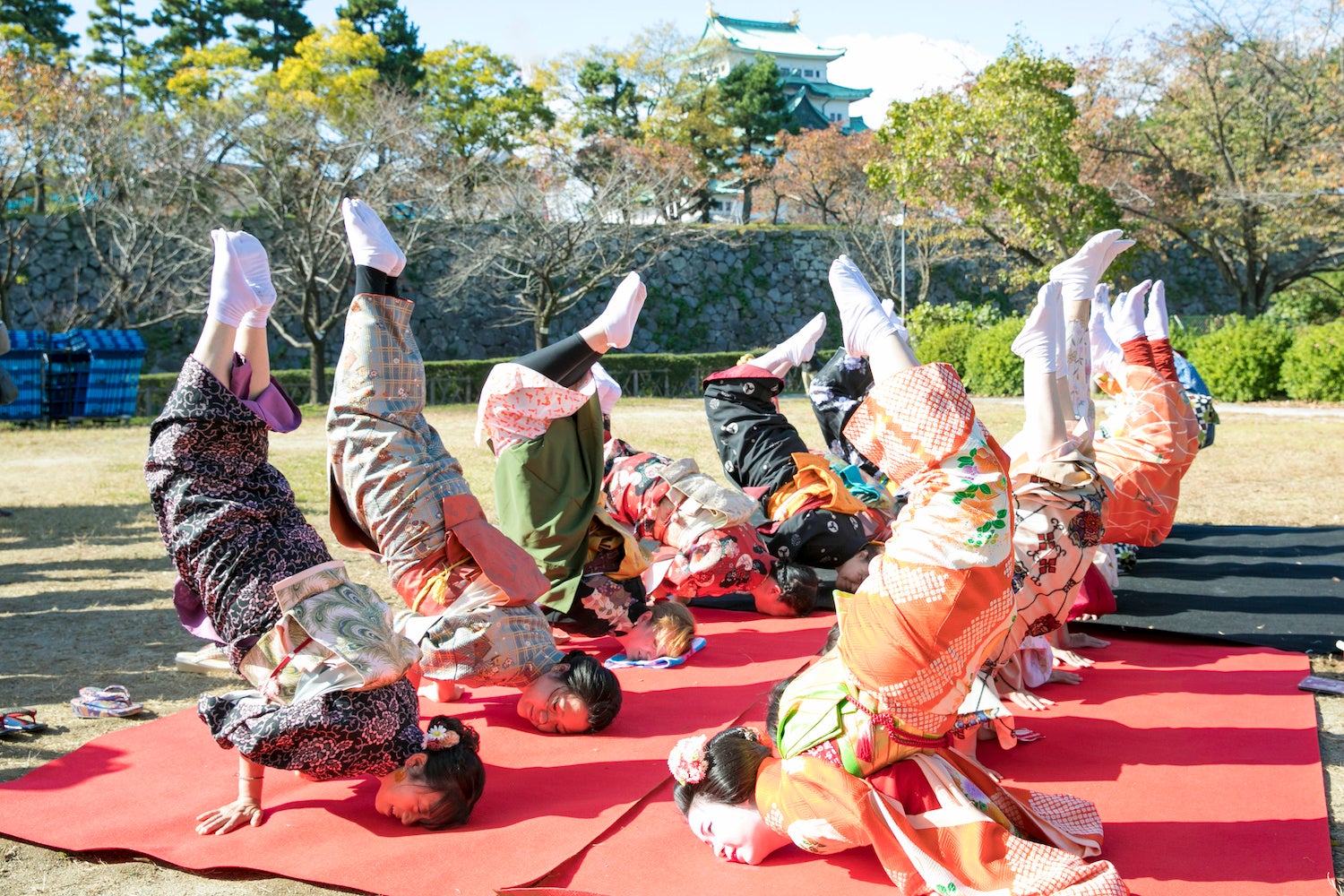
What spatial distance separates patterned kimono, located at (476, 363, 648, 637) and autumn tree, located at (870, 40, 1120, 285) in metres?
16.3

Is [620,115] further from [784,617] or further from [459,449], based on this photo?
[784,617]

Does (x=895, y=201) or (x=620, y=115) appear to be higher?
(x=620, y=115)

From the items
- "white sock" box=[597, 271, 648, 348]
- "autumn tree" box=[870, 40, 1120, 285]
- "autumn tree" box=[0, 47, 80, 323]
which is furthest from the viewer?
A: "autumn tree" box=[870, 40, 1120, 285]

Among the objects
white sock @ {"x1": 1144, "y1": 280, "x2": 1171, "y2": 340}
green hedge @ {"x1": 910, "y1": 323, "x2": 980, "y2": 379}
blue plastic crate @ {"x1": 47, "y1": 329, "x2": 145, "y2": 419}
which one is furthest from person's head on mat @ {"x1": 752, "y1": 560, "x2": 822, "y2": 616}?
green hedge @ {"x1": 910, "y1": 323, "x2": 980, "y2": 379}

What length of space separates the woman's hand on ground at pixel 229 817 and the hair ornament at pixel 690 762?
45.6 inches

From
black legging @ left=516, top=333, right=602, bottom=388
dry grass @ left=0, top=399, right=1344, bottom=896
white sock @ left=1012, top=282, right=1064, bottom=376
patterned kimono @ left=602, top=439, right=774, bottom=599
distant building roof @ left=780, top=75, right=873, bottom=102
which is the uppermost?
distant building roof @ left=780, top=75, right=873, bottom=102

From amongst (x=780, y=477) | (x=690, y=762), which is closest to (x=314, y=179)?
(x=780, y=477)

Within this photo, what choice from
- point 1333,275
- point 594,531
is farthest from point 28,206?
point 1333,275

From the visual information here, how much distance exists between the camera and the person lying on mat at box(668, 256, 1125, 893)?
2.50m

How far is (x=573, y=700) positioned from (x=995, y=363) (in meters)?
17.9

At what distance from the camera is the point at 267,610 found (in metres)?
2.93

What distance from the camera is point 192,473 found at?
293 cm

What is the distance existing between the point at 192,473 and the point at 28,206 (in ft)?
75.8

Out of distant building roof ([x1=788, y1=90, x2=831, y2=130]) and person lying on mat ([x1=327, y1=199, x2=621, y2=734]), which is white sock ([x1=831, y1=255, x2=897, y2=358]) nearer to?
person lying on mat ([x1=327, y1=199, x2=621, y2=734])
